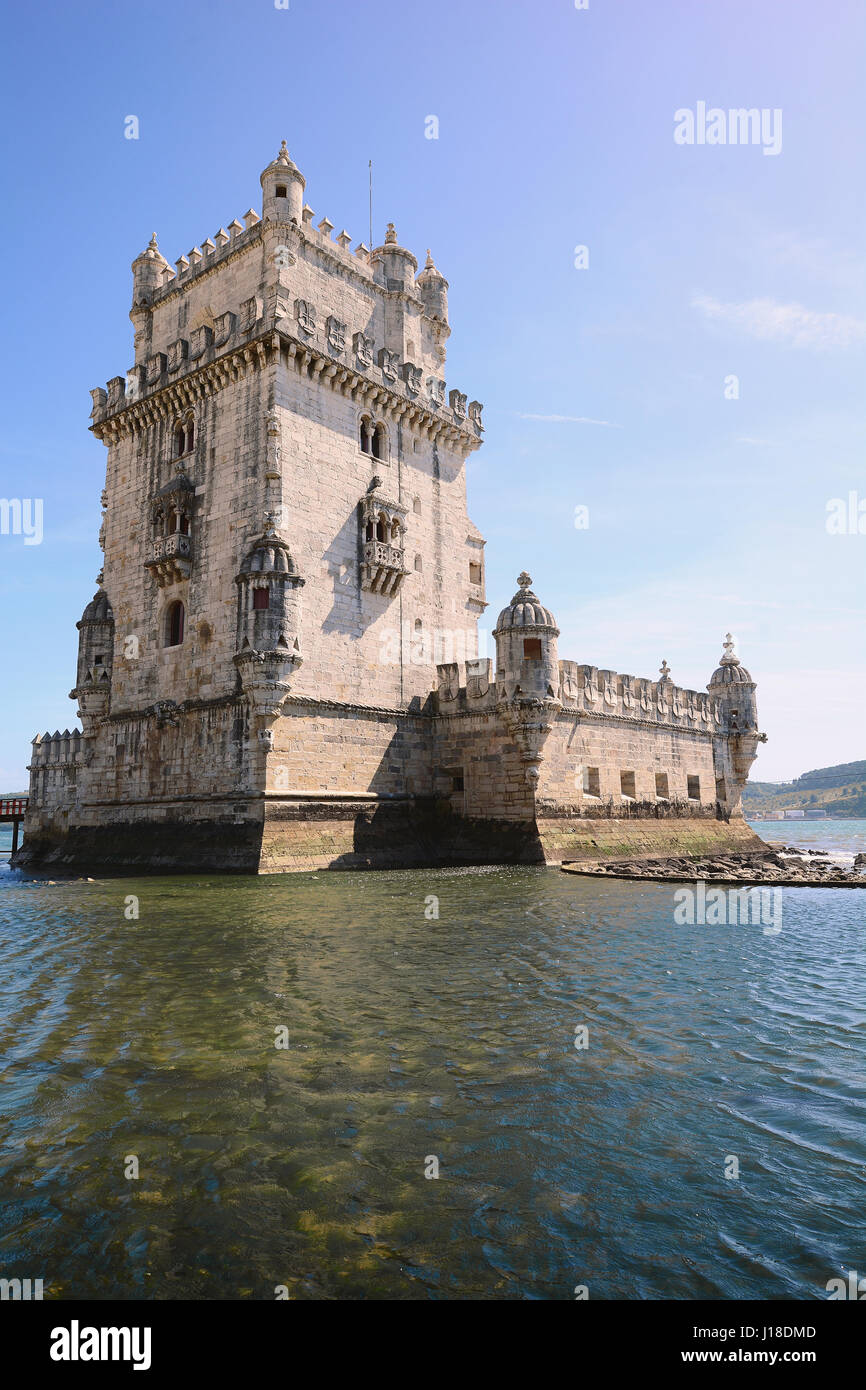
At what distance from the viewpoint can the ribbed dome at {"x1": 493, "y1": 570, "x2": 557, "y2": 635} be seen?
25641mm

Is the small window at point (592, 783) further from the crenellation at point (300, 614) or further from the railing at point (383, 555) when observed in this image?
the railing at point (383, 555)

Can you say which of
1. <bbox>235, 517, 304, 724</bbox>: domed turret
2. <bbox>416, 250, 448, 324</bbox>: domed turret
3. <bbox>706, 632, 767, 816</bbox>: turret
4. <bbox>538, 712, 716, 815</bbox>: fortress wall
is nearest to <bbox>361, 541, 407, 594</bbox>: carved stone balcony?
<bbox>235, 517, 304, 724</bbox>: domed turret

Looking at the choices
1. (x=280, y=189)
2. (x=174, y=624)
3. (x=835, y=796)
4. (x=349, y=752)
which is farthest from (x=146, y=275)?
(x=835, y=796)

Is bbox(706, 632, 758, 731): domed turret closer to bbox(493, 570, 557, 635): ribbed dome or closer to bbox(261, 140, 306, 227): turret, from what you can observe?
bbox(493, 570, 557, 635): ribbed dome

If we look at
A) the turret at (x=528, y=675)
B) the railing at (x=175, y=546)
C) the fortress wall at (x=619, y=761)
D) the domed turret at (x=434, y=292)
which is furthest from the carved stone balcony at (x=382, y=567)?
the domed turret at (x=434, y=292)

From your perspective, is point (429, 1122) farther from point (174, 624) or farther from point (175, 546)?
point (174, 624)

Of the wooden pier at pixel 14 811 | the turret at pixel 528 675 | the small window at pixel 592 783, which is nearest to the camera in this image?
the turret at pixel 528 675

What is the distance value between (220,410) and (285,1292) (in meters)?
26.6

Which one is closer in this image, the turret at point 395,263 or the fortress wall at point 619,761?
the fortress wall at point 619,761

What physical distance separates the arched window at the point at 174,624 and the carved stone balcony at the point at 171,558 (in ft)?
2.77

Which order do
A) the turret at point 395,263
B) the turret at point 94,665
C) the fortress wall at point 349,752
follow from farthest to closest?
the turret at point 395,263
the turret at point 94,665
the fortress wall at point 349,752

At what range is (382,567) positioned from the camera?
27188mm

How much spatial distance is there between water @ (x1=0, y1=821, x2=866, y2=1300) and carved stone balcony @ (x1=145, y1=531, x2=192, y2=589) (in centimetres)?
1750

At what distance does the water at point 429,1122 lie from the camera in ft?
12.4
